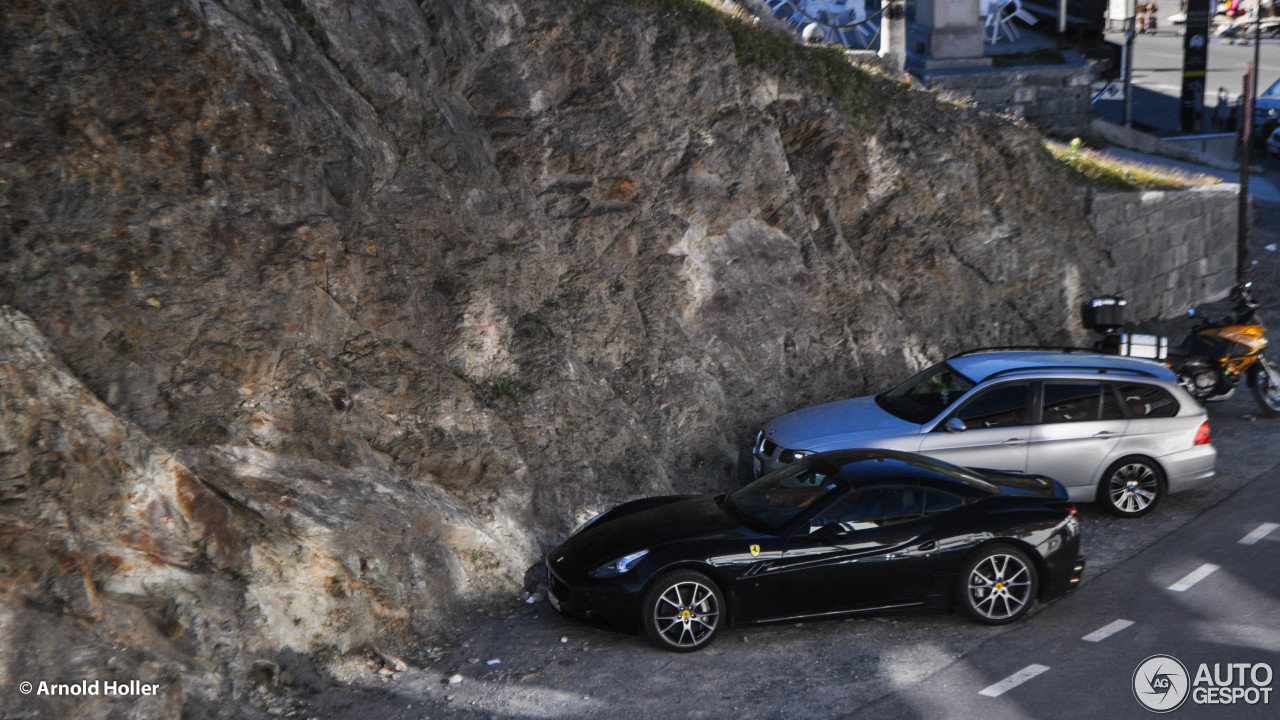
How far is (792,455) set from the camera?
9828mm

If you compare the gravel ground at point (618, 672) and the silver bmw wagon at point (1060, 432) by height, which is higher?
the silver bmw wagon at point (1060, 432)

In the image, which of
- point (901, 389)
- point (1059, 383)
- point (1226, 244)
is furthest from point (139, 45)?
point (1226, 244)

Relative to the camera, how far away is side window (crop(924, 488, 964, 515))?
7945 mm

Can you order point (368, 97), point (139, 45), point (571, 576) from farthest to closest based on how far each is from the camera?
1. point (368, 97)
2. point (139, 45)
3. point (571, 576)

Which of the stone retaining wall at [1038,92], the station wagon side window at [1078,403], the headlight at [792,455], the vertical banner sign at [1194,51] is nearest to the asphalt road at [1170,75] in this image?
the vertical banner sign at [1194,51]

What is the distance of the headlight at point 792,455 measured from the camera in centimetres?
980

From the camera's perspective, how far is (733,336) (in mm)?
11797

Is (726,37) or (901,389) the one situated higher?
Result: (726,37)

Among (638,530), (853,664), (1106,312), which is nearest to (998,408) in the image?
(853,664)

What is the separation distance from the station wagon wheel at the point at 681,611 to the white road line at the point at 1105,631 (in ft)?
8.82

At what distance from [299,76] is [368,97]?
2.92 ft

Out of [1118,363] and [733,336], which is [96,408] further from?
[1118,363]

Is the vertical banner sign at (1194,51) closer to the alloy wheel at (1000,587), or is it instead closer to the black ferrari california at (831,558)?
the black ferrari california at (831,558)

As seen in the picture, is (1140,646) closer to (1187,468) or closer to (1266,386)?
(1187,468)
